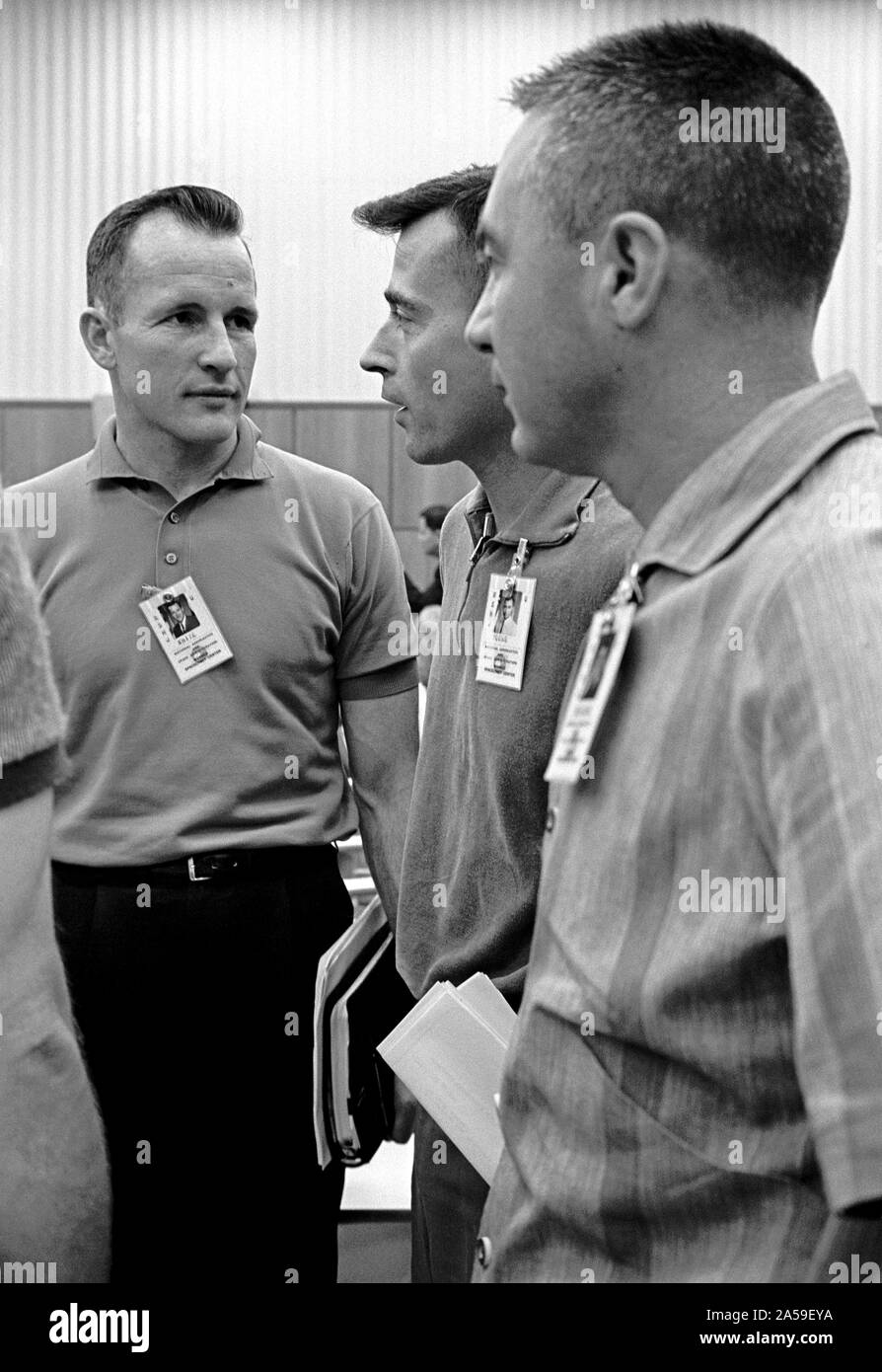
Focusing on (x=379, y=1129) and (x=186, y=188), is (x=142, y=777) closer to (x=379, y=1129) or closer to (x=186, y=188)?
(x=379, y=1129)

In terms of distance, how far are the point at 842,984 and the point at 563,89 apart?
1.85ft

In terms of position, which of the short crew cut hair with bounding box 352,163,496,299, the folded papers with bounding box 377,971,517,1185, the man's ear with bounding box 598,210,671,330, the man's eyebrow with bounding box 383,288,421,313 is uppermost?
the short crew cut hair with bounding box 352,163,496,299

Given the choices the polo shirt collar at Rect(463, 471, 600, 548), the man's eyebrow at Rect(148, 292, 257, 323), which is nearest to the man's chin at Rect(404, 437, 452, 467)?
the polo shirt collar at Rect(463, 471, 600, 548)

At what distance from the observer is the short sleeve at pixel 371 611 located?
6.57ft

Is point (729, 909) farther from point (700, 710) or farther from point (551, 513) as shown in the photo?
point (551, 513)

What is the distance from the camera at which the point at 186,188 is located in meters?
1.96

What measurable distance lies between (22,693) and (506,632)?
0.74 metres

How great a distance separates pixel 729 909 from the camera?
29.6 inches

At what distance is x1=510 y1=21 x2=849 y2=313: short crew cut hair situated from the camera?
83cm

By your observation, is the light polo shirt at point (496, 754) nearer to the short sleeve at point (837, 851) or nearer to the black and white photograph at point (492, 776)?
the black and white photograph at point (492, 776)

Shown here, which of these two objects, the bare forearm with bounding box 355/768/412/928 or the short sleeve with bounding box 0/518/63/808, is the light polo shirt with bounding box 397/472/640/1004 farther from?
the short sleeve with bounding box 0/518/63/808

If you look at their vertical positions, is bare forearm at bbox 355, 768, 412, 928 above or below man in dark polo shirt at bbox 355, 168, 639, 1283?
below

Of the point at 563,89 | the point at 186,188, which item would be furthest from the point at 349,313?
the point at 563,89

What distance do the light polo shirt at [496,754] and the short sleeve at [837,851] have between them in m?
0.75
